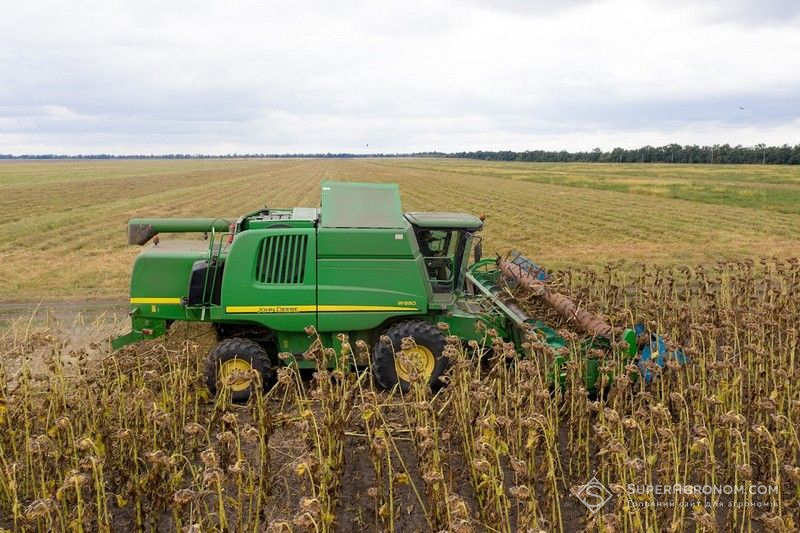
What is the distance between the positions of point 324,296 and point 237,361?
3.89ft

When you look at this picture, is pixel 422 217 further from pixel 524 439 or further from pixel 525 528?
pixel 525 528

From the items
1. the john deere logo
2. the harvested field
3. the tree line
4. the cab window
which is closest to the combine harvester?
the cab window

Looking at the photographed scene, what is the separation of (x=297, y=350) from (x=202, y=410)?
1.21 meters

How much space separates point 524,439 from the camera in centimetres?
554

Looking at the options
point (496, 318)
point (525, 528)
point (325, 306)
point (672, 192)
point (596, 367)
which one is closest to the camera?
point (525, 528)

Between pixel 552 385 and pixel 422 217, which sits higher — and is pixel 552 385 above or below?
below

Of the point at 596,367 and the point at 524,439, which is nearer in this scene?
the point at 524,439

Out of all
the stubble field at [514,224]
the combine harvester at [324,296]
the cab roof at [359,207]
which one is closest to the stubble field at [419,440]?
the combine harvester at [324,296]

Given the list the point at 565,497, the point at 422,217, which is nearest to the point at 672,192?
the point at 422,217

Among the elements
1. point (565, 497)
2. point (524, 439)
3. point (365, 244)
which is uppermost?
point (365, 244)

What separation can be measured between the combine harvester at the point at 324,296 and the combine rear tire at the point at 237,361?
0.01 m

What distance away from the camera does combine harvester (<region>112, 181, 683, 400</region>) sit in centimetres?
709

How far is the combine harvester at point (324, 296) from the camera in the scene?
709 centimetres

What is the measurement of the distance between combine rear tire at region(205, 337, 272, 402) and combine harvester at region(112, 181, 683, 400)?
1 centimetres
